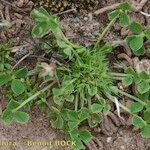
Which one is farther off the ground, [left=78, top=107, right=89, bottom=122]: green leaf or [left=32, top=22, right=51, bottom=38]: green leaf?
[left=32, top=22, right=51, bottom=38]: green leaf

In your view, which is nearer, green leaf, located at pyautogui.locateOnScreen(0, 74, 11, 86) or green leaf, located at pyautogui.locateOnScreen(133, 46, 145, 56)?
green leaf, located at pyautogui.locateOnScreen(0, 74, 11, 86)

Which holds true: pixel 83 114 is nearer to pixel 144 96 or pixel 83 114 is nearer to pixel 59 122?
pixel 59 122

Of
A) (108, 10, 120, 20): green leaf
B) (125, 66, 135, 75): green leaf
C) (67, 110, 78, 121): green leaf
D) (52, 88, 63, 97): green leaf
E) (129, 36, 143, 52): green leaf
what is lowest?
(67, 110, 78, 121): green leaf

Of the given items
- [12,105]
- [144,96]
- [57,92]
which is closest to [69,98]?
[57,92]

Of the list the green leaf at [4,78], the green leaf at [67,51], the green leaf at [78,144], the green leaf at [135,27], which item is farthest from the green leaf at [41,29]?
the green leaf at [78,144]

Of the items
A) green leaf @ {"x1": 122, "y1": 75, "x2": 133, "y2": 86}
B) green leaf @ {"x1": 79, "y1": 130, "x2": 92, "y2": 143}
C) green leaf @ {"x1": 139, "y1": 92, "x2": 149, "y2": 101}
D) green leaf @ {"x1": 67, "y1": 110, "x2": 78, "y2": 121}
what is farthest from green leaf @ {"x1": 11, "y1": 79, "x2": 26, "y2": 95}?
green leaf @ {"x1": 139, "y1": 92, "x2": 149, "y2": 101}

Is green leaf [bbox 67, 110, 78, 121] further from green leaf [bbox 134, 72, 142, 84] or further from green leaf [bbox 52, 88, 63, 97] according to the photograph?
green leaf [bbox 134, 72, 142, 84]
